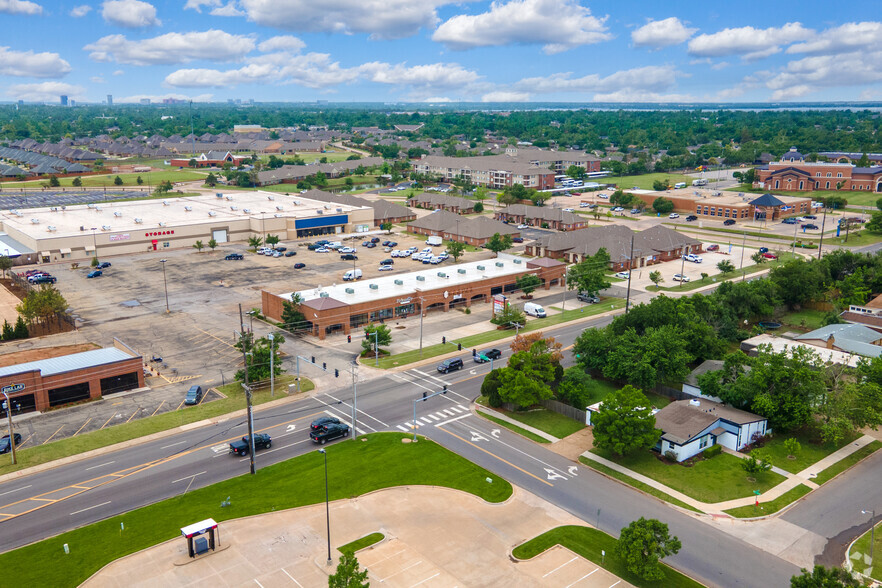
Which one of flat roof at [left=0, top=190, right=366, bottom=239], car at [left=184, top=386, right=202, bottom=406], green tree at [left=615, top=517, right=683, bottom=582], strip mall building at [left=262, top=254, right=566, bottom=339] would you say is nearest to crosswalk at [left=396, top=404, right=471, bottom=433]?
car at [left=184, top=386, right=202, bottom=406]

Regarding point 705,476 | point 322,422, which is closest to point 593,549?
point 705,476

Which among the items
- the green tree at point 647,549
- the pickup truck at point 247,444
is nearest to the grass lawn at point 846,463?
the green tree at point 647,549

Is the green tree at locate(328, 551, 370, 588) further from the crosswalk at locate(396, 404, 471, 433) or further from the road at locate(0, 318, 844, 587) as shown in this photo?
the crosswalk at locate(396, 404, 471, 433)

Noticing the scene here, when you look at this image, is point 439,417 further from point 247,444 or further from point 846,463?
point 846,463

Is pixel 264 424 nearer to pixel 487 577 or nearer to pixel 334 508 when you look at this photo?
pixel 334 508

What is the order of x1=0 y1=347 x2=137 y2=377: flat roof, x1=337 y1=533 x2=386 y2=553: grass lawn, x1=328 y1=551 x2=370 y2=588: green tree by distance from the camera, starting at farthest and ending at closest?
x1=0 y1=347 x2=137 y2=377: flat roof, x1=337 y1=533 x2=386 y2=553: grass lawn, x1=328 y1=551 x2=370 y2=588: green tree

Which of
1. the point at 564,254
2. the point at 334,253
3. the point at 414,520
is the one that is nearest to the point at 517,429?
the point at 414,520
